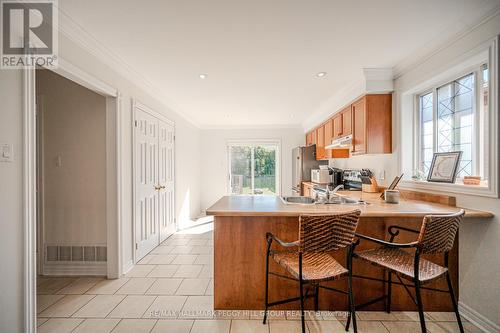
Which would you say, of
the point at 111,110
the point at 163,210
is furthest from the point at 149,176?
the point at 111,110

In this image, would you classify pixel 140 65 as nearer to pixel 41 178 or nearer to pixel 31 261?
pixel 41 178

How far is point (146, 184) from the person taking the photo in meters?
3.29

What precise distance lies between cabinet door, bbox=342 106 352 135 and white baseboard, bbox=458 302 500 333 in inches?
86.6

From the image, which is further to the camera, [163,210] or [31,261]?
[163,210]

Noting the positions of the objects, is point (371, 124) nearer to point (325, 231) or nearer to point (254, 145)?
point (325, 231)

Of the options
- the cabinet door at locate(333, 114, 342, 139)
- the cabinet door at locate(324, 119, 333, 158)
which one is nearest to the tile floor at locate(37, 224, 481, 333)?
the cabinet door at locate(333, 114, 342, 139)

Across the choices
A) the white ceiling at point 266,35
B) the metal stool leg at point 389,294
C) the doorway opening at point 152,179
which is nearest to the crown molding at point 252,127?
the doorway opening at point 152,179

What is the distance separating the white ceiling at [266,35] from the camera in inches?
67.4

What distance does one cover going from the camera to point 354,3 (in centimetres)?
167

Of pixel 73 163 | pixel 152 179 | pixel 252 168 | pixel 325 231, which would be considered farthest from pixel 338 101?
pixel 73 163

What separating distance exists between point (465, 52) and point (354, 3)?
108 cm

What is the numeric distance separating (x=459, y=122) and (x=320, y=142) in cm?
269

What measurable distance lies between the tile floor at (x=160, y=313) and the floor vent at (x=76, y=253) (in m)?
0.21

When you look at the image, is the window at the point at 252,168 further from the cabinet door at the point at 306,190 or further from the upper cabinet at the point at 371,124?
the upper cabinet at the point at 371,124
